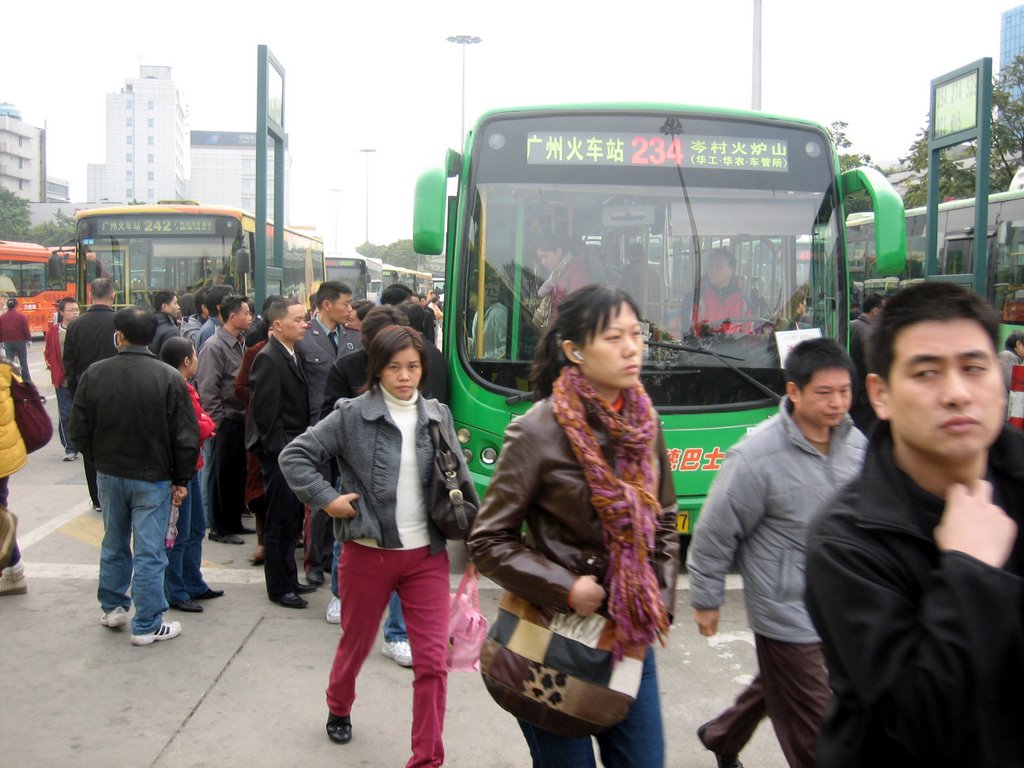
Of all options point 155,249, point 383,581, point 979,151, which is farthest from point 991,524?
point 155,249

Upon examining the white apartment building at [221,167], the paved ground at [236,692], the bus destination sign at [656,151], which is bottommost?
the paved ground at [236,692]

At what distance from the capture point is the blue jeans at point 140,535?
5.26m

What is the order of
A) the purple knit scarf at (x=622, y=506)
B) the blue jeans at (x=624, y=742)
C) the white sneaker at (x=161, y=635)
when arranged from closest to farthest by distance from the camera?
the purple knit scarf at (x=622, y=506), the blue jeans at (x=624, y=742), the white sneaker at (x=161, y=635)

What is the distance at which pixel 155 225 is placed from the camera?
15.5 m

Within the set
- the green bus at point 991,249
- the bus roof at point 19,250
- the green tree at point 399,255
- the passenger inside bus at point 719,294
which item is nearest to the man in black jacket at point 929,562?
the passenger inside bus at point 719,294

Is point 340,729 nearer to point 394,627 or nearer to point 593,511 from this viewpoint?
point 394,627

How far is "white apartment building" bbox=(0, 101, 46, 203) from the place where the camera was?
96000mm

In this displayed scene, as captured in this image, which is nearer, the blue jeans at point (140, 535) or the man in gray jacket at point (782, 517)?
the man in gray jacket at point (782, 517)

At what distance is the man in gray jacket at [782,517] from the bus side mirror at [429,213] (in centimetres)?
331

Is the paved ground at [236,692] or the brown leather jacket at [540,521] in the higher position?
the brown leather jacket at [540,521]

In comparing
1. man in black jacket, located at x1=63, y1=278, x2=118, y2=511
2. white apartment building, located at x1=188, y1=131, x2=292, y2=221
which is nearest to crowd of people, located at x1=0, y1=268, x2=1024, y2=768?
man in black jacket, located at x1=63, y1=278, x2=118, y2=511

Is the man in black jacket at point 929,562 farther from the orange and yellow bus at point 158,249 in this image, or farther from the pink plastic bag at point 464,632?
the orange and yellow bus at point 158,249

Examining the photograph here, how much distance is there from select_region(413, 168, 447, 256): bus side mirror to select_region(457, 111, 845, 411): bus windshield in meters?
0.33

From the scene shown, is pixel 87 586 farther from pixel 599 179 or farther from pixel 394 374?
pixel 599 179
